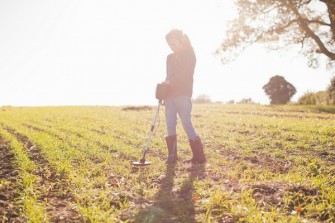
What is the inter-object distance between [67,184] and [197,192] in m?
2.38

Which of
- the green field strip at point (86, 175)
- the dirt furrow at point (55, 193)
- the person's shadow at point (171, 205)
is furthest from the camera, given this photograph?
the green field strip at point (86, 175)

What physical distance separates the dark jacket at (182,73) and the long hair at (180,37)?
13 centimetres

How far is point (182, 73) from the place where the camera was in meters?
7.99

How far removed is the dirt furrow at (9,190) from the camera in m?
5.10

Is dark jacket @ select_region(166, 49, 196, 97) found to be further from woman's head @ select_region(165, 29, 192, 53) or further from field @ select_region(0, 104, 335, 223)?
field @ select_region(0, 104, 335, 223)

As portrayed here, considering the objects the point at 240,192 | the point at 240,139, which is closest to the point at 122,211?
the point at 240,192

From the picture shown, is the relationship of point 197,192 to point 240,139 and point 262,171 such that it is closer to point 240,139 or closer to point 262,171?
point 262,171

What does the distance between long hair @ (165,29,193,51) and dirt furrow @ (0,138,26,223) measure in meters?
4.21

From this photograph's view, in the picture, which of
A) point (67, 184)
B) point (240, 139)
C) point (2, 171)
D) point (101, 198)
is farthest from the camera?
point (240, 139)

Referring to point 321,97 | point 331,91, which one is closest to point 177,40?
point 331,91

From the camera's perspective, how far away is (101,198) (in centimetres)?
577

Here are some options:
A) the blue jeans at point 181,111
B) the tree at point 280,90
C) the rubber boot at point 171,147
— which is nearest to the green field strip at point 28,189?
the rubber boot at point 171,147

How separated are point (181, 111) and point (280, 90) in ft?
130

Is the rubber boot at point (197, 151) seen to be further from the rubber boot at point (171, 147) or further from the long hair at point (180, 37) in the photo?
the long hair at point (180, 37)
